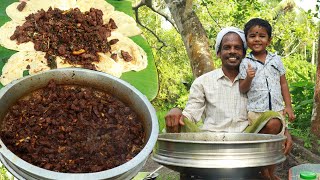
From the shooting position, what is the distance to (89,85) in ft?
6.57

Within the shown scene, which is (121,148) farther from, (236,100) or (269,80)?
(269,80)

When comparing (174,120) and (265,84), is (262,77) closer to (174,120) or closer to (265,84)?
(265,84)

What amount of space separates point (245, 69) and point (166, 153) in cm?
72

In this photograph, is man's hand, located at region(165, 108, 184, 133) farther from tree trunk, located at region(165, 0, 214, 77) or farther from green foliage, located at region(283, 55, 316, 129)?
green foliage, located at region(283, 55, 316, 129)

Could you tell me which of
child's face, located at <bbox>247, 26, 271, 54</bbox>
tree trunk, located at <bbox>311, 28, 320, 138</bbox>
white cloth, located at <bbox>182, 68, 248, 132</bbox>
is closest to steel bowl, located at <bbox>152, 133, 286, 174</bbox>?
white cloth, located at <bbox>182, 68, 248, 132</bbox>

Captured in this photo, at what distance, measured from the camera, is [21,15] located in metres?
2.27

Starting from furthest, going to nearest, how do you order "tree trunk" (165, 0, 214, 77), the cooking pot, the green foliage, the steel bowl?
the green foliage
"tree trunk" (165, 0, 214, 77)
the steel bowl
the cooking pot

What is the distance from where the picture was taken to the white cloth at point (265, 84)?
2.46 m

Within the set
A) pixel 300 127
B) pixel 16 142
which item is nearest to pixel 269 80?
pixel 16 142

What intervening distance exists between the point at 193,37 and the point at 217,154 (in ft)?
8.57

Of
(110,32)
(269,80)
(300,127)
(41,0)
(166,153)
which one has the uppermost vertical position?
(41,0)

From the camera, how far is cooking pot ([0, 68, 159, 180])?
1.61m

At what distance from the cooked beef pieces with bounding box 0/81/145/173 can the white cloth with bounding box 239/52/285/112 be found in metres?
0.74

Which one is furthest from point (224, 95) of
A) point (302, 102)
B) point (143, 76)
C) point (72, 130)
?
point (302, 102)
